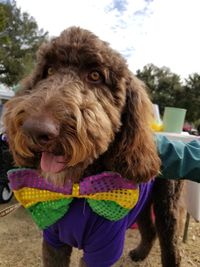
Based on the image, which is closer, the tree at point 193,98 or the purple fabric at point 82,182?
the purple fabric at point 82,182

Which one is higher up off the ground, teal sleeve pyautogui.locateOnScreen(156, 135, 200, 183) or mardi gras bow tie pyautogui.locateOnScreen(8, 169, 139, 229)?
teal sleeve pyautogui.locateOnScreen(156, 135, 200, 183)

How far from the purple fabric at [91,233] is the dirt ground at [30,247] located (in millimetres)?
1020

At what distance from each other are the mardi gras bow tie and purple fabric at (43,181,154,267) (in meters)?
0.04

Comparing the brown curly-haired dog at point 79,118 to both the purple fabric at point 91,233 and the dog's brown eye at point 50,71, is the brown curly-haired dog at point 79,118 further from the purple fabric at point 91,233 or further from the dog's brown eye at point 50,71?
the purple fabric at point 91,233

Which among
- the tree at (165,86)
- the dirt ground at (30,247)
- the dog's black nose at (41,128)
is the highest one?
the tree at (165,86)

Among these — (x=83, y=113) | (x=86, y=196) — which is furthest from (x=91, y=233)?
(x=83, y=113)

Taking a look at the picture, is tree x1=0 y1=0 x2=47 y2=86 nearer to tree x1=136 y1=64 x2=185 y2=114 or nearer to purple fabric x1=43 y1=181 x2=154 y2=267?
tree x1=136 y1=64 x2=185 y2=114

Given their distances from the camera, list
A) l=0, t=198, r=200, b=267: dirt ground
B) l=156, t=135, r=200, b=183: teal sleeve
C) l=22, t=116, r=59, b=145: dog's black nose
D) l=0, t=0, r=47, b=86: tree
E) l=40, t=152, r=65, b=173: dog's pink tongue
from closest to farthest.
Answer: l=22, t=116, r=59, b=145: dog's black nose < l=40, t=152, r=65, b=173: dog's pink tongue < l=156, t=135, r=200, b=183: teal sleeve < l=0, t=198, r=200, b=267: dirt ground < l=0, t=0, r=47, b=86: tree

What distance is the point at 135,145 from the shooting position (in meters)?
1.82

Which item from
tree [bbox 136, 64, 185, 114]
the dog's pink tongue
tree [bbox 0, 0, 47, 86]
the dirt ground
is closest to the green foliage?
tree [bbox 136, 64, 185, 114]

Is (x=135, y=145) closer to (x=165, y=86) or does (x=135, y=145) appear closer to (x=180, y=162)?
(x=180, y=162)

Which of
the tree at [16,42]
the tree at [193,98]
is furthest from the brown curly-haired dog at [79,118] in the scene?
the tree at [193,98]

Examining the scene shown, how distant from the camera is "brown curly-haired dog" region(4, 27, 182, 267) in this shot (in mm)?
1377

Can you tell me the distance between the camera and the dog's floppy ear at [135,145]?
5.95ft
